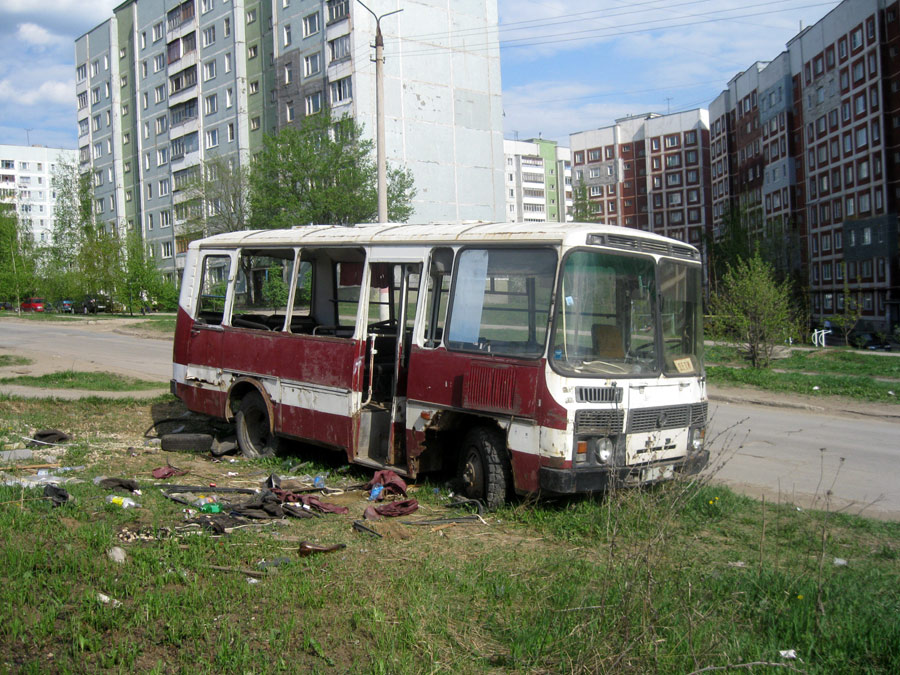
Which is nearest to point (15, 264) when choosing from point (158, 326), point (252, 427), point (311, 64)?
point (311, 64)

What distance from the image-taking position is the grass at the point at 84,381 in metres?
15.9

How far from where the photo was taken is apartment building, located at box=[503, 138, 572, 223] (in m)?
118

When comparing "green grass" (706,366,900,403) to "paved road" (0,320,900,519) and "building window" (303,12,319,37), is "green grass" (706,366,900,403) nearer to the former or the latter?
"paved road" (0,320,900,519)

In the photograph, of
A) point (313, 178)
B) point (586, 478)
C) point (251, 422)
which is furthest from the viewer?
point (313, 178)

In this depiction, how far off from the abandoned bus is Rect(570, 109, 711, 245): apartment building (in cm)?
9778

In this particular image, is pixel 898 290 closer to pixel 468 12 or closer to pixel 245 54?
pixel 468 12

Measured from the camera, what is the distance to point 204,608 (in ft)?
14.9

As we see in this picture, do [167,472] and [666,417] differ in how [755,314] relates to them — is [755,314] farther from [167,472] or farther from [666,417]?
[167,472]

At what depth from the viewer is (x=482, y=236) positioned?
7.38 metres

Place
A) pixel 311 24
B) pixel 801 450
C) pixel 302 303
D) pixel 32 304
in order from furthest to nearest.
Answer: pixel 32 304
pixel 311 24
pixel 801 450
pixel 302 303

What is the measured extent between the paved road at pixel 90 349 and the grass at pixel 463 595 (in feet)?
43.8

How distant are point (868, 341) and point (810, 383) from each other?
38.7 meters

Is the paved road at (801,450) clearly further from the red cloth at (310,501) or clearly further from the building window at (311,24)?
the building window at (311,24)

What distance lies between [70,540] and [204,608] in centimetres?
175
